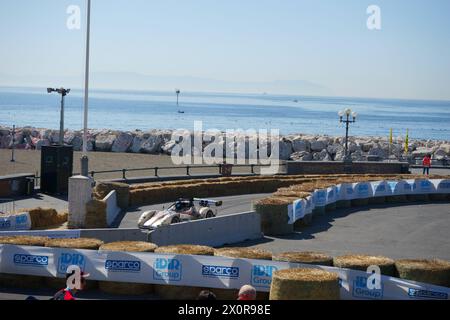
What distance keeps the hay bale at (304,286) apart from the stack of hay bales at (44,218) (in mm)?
12298

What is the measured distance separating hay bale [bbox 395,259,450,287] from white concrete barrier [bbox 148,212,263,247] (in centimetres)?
808

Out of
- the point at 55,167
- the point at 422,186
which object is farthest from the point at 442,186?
the point at 55,167

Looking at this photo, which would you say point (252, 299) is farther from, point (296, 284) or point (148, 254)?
point (148, 254)

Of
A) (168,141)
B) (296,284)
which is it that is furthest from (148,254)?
(168,141)

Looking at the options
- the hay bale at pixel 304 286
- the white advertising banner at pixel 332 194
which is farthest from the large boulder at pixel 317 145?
the hay bale at pixel 304 286

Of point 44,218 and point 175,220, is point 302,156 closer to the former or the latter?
point 175,220

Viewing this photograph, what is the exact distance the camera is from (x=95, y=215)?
25953 millimetres

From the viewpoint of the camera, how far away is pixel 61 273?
56.3ft

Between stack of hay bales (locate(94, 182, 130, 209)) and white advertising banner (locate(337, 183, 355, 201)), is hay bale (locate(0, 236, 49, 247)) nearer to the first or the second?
stack of hay bales (locate(94, 182, 130, 209))

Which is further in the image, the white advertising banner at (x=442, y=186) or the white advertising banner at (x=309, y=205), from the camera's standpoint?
the white advertising banner at (x=442, y=186)

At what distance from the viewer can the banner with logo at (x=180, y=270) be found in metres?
15.7

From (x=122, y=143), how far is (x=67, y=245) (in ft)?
152

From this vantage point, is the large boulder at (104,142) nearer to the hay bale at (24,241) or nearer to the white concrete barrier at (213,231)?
the white concrete barrier at (213,231)
